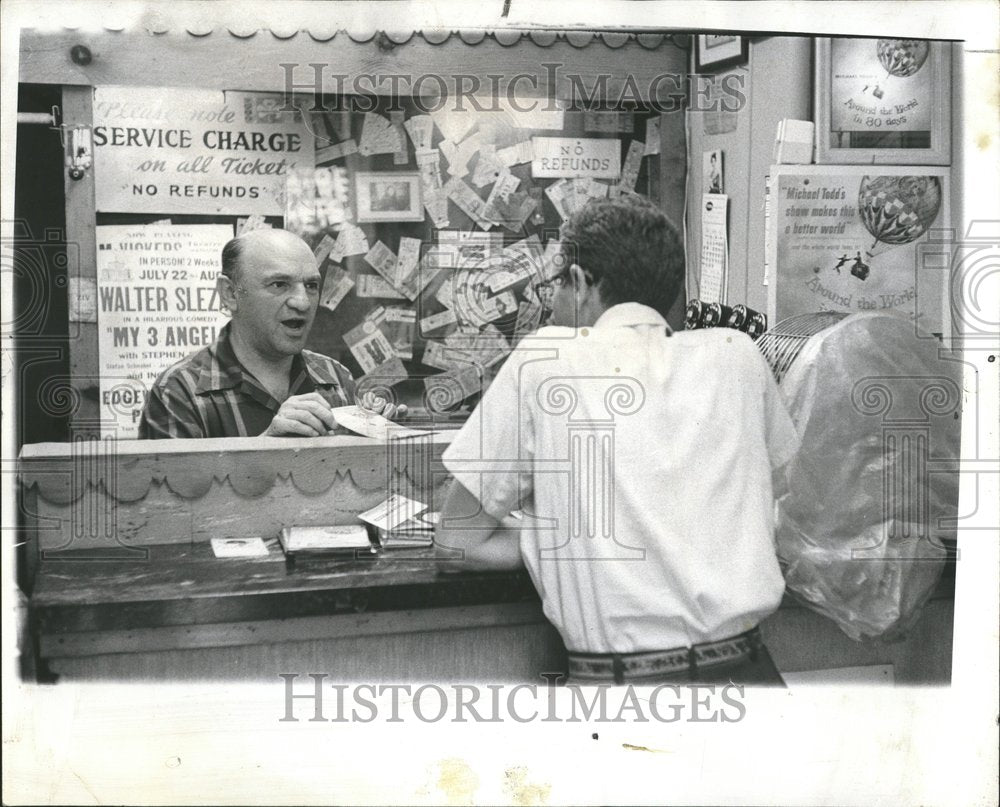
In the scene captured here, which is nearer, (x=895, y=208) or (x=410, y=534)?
(x=410, y=534)

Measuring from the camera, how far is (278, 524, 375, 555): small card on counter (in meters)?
2.44

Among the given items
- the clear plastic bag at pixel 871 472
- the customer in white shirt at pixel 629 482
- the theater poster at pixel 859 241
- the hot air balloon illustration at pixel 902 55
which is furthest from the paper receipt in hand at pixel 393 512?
the hot air balloon illustration at pixel 902 55

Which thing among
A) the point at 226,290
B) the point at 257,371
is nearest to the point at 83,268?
the point at 226,290

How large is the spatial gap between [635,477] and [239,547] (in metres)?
0.93

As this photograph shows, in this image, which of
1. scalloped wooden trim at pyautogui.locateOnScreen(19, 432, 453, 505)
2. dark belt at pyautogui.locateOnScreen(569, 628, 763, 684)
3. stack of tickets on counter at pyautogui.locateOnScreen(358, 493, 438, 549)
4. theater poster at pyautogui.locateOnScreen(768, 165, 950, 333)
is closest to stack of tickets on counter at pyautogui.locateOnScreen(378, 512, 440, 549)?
stack of tickets on counter at pyautogui.locateOnScreen(358, 493, 438, 549)

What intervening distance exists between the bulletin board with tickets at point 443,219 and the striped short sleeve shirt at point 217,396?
0.33 ft

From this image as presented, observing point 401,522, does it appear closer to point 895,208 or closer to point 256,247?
point 256,247

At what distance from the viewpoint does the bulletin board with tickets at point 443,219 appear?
8.36 feet

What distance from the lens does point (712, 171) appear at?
105 inches

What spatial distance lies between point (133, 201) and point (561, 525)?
126 cm

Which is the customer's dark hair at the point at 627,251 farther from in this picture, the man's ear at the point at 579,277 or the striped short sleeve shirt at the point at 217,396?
the striped short sleeve shirt at the point at 217,396

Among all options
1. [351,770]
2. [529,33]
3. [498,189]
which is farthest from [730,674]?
[529,33]

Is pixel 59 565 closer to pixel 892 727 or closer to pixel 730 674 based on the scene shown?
pixel 730 674

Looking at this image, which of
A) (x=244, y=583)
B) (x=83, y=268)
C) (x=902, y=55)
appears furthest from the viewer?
(x=902, y=55)
